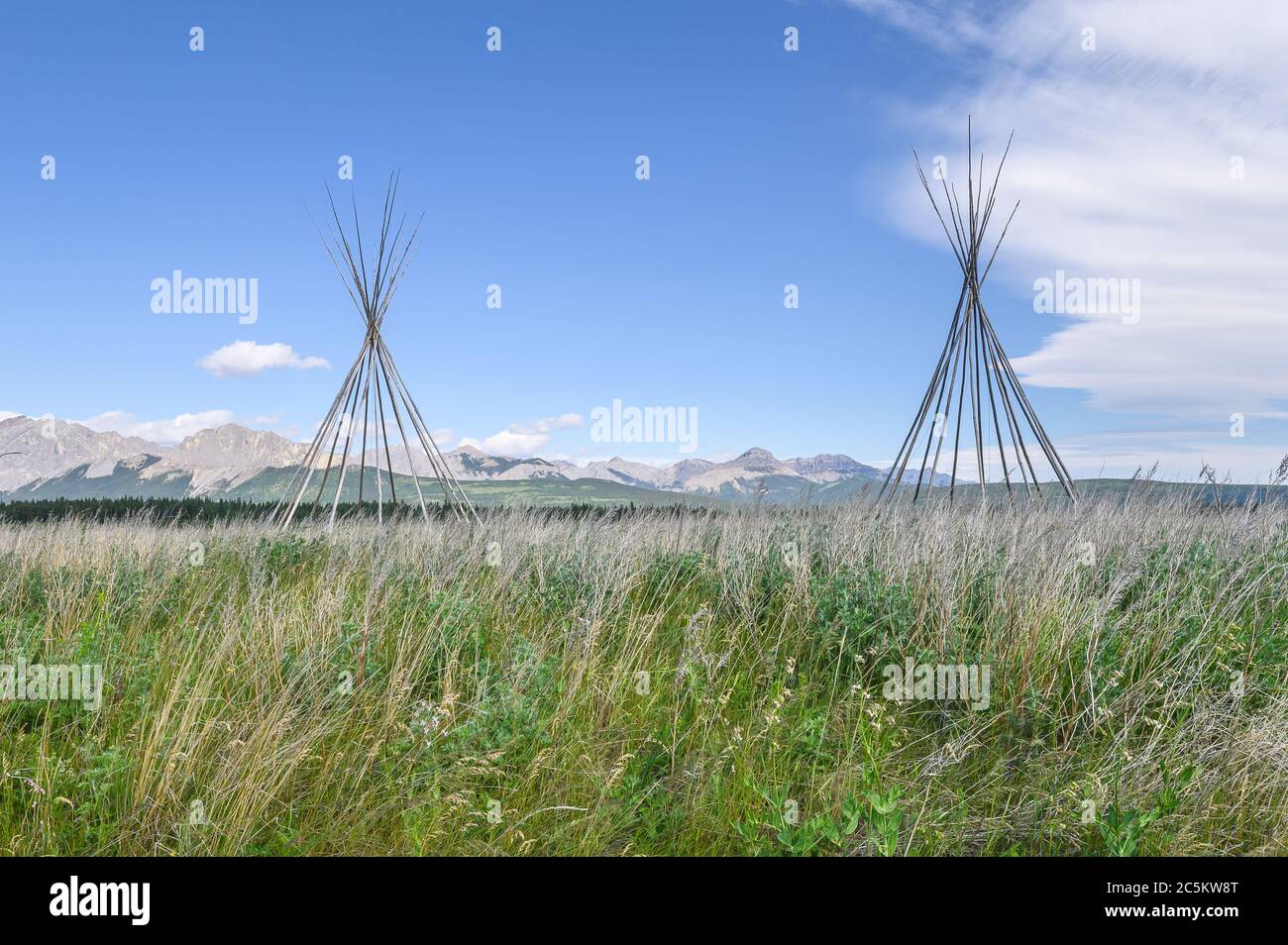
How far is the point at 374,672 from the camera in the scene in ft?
9.96

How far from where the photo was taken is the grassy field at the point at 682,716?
2.22 meters

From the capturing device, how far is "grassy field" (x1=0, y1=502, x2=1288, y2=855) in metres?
2.22

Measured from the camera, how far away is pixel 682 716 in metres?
2.95

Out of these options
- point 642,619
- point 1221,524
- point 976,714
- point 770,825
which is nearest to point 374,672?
point 642,619

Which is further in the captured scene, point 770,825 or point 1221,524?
point 1221,524

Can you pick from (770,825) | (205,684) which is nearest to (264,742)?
(205,684)

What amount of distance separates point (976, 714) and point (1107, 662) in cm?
72

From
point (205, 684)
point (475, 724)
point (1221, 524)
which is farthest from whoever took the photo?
point (1221, 524)

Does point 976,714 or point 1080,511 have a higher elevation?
point 1080,511

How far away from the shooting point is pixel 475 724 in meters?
2.52

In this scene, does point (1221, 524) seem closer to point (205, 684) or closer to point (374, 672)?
point (374, 672)
